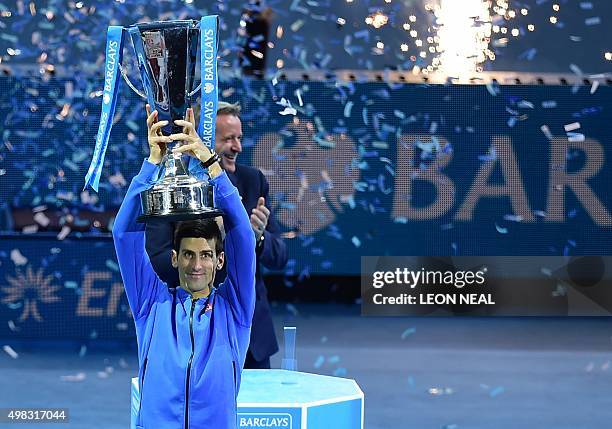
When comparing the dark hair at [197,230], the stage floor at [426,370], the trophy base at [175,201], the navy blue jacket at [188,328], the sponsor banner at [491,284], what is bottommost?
the stage floor at [426,370]

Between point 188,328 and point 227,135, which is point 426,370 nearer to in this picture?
point 227,135

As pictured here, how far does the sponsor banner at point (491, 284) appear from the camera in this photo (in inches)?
436

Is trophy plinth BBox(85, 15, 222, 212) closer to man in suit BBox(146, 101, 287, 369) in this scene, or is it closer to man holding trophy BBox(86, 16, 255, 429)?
man holding trophy BBox(86, 16, 255, 429)

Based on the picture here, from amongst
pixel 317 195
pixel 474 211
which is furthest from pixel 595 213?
pixel 317 195

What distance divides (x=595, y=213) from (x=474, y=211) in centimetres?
115

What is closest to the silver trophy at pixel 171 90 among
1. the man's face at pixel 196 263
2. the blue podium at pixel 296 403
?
the man's face at pixel 196 263

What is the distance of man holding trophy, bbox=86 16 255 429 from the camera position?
9.18 feet

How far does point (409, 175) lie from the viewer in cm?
1091

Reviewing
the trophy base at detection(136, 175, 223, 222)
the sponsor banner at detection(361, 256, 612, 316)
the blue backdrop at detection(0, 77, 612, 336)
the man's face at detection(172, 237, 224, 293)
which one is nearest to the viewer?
the trophy base at detection(136, 175, 223, 222)

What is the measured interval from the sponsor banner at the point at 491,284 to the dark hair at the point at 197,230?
26.7ft

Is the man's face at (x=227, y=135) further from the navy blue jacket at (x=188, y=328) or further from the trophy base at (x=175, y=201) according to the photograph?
the trophy base at (x=175, y=201)

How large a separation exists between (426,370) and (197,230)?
5.44m

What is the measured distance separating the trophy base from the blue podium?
0.91 m

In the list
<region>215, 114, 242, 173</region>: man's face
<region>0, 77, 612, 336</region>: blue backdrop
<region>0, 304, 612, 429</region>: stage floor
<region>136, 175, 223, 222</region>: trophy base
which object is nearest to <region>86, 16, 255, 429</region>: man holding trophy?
<region>136, 175, 223, 222</region>: trophy base
